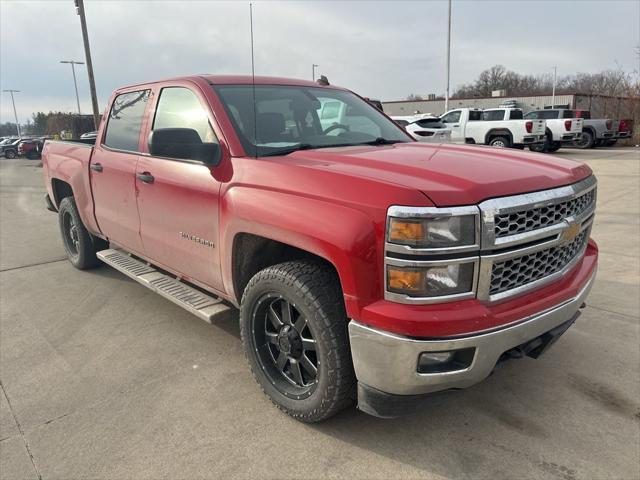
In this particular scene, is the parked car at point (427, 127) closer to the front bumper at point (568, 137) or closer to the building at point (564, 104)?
the front bumper at point (568, 137)

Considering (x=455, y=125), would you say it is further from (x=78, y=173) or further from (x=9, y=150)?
(x=9, y=150)

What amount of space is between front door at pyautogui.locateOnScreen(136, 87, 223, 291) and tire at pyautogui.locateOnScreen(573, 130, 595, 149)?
74.4ft

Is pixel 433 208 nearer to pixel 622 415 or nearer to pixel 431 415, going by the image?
pixel 431 415

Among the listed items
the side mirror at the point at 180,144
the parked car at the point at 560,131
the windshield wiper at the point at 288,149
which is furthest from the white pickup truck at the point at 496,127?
the side mirror at the point at 180,144

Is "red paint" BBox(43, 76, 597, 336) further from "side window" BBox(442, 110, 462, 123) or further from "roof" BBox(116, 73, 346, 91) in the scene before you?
"side window" BBox(442, 110, 462, 123)

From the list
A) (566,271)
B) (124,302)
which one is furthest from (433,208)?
(124,302)

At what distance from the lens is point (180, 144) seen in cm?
270

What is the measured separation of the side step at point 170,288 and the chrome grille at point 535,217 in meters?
1.79

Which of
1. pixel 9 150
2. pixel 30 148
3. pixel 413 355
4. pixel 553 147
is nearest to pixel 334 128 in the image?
pixel 413 355

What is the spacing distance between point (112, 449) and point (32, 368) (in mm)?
1232

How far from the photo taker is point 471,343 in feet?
6.61

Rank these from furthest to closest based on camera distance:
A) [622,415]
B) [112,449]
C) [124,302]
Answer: [124,302] → [622,415] → [112,449]

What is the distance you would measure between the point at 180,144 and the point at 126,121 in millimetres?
1727

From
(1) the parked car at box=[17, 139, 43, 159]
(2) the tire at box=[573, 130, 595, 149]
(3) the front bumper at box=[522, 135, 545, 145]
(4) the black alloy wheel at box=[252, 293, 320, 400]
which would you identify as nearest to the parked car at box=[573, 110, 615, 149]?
(2) the tire at box=[573, 130, 595, 149]
